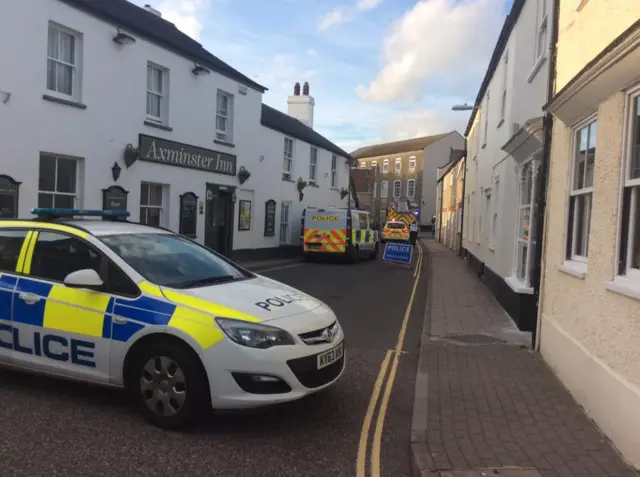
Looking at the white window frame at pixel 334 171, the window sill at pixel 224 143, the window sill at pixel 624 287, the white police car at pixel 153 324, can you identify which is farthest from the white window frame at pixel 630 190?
the white window frame at pixel 334 171

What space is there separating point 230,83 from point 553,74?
41.1ft

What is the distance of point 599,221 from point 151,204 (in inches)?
481

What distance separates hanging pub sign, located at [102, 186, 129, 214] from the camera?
12.9 m

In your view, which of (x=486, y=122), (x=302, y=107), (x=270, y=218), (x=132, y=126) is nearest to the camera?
(x=132, y=126)

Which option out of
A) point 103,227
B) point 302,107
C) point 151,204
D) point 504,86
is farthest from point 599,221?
point 302,107

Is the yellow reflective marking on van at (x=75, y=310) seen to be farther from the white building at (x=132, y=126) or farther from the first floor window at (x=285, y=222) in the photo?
the first floor window at (x=285, y=222)

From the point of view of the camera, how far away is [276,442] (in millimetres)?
4238

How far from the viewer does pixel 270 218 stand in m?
21.2

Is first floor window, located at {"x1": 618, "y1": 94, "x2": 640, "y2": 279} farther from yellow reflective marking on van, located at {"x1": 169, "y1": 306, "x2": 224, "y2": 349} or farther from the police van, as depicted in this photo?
the police van

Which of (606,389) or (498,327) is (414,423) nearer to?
(606,389)

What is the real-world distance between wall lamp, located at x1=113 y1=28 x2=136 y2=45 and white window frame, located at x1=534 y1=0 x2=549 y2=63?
8.96 meters

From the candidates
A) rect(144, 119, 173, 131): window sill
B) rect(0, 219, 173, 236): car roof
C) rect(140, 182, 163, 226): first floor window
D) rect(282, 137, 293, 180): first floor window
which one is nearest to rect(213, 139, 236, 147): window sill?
rect(144, 119, 173, 131): window sill

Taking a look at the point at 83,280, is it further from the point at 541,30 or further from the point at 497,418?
the point at 541,30

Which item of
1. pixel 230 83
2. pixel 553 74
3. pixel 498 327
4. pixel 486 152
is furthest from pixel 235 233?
pixel 553 74
